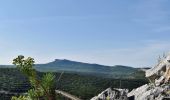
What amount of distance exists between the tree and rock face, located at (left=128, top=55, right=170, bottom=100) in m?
6.06

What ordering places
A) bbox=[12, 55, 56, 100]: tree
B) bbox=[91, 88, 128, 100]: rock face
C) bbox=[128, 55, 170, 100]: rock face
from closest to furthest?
bbox=[12, 55, 56, 100]: tree → bbox=[128, 55, 170, 100]: rock face → bbox=[91, 88, 128, 100]: rock face

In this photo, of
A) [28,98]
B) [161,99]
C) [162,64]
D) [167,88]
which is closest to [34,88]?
[28,98]

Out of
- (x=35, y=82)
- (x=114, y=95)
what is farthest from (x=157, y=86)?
(x=35, y=82)

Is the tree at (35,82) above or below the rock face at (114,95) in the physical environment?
above

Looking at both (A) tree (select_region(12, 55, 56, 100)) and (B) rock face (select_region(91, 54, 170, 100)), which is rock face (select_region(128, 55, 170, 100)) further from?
(A) tree (select_region(12, 55, 56, 100))

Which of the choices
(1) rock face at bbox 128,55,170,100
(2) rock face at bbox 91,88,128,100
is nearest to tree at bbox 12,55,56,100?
(1) rock face at bbox 128,55,170,100

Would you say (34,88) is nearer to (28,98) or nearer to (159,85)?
(28,98)

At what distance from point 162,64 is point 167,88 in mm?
2534

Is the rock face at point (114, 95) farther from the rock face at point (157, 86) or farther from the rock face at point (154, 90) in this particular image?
the rock face at point (157, 86)

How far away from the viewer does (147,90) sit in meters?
12.6

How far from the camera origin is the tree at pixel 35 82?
5.22m

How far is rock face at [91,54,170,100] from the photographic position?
11532mm

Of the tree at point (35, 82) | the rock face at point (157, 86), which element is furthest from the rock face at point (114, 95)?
the tree at point (35, 82)

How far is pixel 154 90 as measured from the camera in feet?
38.9
